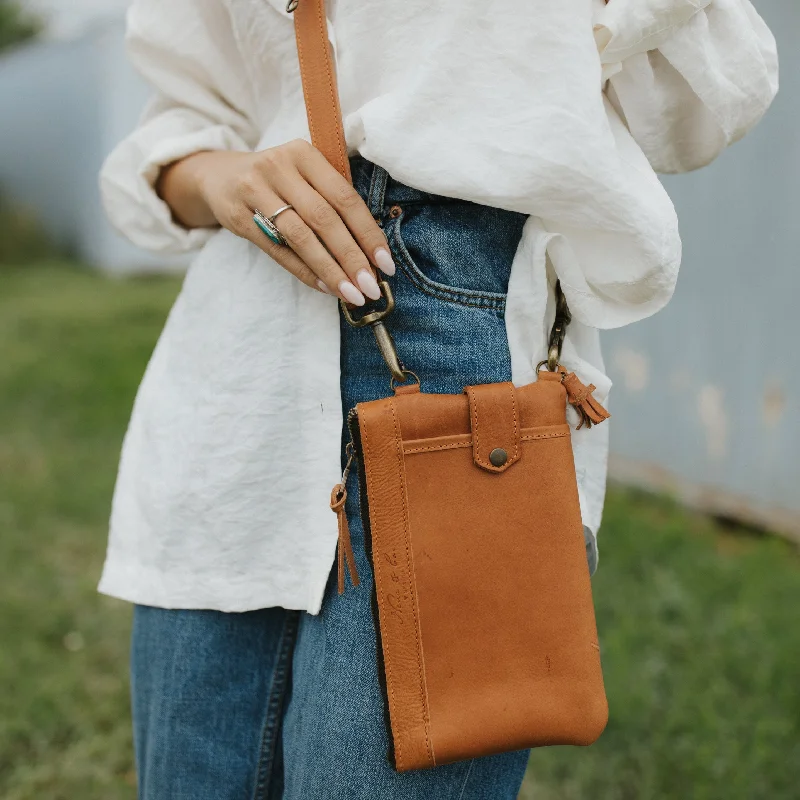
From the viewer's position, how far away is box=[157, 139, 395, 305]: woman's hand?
0.83 metres

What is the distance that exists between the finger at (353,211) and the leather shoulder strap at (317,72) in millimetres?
33

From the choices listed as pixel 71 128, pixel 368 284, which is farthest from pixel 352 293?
pixel 71 128

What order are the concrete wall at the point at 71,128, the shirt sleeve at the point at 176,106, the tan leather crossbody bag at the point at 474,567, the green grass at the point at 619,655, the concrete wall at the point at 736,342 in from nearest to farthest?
the tan leather crossbody bag at the point at 474,567, the shirt sleeve at the point at 176,106, the green grass at the point at 619,655, the concrete wall at the point at 736,342, the concrete wall at the point at 71,128

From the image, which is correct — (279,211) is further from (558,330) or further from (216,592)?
(216,592)

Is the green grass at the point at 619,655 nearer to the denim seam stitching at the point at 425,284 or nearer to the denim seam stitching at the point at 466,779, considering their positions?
the denim seam stitching at the point at 466,779

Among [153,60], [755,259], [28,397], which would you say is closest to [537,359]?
[153,60]

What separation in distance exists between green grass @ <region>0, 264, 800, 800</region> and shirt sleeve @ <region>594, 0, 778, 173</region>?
1.61 meters

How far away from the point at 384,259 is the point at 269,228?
124mm

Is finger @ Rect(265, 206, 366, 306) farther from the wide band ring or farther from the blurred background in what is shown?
the blurred background

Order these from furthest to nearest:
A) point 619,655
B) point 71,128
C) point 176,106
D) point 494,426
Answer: point 71,128 < point 619,655 < point 176,106 < point 494,426

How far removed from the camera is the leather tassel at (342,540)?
0.84 m

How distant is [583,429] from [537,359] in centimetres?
10

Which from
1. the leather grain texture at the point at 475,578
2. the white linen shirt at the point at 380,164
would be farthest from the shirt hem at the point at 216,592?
the leather grain texture at the point at 475,578

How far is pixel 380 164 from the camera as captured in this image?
838 mm
